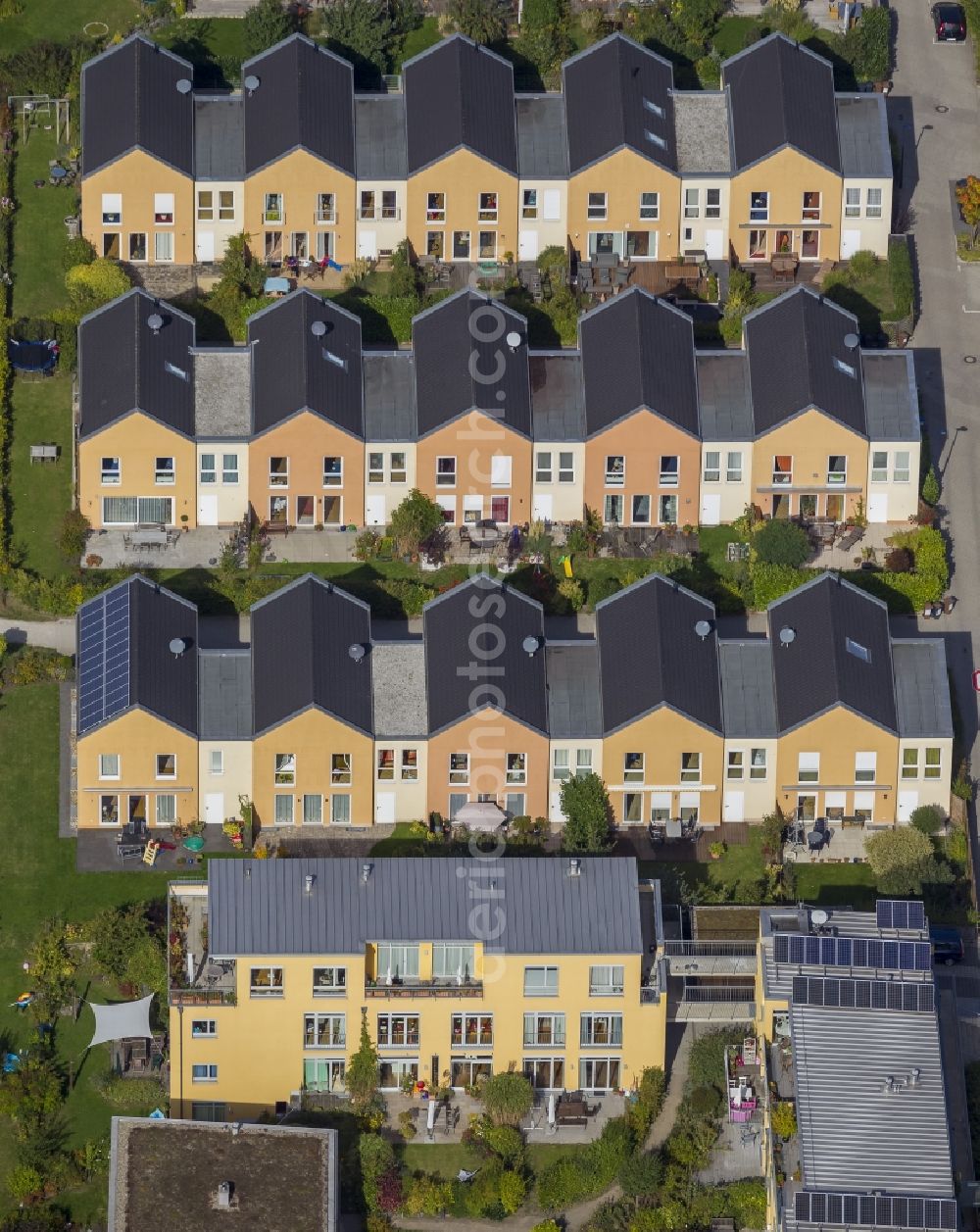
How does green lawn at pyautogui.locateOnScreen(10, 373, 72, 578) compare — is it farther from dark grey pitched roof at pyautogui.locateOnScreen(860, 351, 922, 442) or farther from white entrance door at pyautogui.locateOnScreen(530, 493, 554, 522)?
dark grey pitched roof at pyautogui.locateOnScreen(860, 351, 922, 442)

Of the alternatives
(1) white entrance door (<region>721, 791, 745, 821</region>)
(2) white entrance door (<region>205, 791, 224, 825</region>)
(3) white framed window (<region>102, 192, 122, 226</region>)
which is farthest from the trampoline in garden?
(1) white entrance door (<region>721, 791, 745, 821</region>)

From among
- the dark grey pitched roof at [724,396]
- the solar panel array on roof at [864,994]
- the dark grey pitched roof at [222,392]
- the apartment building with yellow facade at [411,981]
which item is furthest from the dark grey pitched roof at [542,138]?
the solar panel array on roof at [864,994]

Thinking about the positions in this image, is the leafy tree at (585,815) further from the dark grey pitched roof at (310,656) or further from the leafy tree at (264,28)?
the leafy tree at (264,28)

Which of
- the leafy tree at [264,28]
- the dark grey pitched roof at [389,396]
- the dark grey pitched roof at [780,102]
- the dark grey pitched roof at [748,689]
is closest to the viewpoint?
the dark grey pitched roof at [748,689]

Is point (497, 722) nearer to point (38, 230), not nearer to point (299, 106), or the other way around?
point (299, 106)

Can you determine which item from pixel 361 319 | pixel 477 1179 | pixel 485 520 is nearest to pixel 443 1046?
pixel 477 1179

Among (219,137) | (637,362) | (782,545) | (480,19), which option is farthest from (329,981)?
(480,19)
